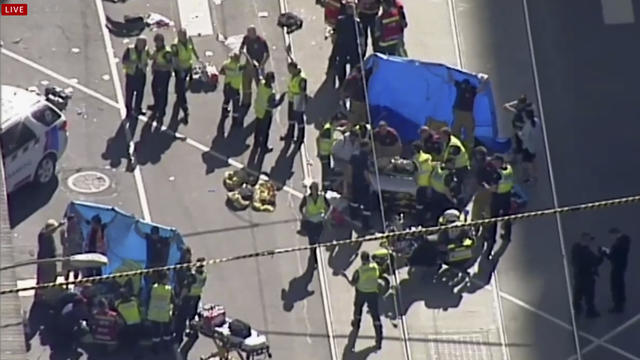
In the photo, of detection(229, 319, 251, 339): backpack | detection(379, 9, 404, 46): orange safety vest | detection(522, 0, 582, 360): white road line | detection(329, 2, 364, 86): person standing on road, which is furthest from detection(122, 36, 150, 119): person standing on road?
detection(522, 0, 582, 360): white road line

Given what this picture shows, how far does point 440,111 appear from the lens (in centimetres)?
3475

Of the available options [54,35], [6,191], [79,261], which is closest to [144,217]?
[6,191]

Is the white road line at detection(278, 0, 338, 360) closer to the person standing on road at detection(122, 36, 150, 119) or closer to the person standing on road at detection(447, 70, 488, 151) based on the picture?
the person standing on road at detection(447, 70, 488, 151)

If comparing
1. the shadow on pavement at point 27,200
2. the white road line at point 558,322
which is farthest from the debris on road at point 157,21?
the white road line at point 558,322

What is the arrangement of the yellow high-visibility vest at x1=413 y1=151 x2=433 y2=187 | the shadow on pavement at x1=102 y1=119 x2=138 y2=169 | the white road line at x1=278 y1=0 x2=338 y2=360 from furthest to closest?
1. the shadow on pavement at x1=102 y1=119 x2=138 y2=169
2. the yellow high-visibility vest at x1=413 y1=151 x2=433 y2=187
3. the white road line at x1=278 y1=0 x2=338 y2=360

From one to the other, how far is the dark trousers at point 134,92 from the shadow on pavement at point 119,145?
235 millimetres

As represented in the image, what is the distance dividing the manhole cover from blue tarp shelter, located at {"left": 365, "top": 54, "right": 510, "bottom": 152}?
478cm

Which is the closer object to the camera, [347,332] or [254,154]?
[347,332]

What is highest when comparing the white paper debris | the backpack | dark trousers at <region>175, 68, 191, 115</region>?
the white paper debris

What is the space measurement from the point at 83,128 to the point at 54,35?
8.16 ft

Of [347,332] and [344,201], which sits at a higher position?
[344,201]

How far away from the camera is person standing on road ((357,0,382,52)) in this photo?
3612 cm

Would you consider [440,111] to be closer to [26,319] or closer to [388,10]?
[388,10]

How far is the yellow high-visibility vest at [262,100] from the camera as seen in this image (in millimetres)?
34219
